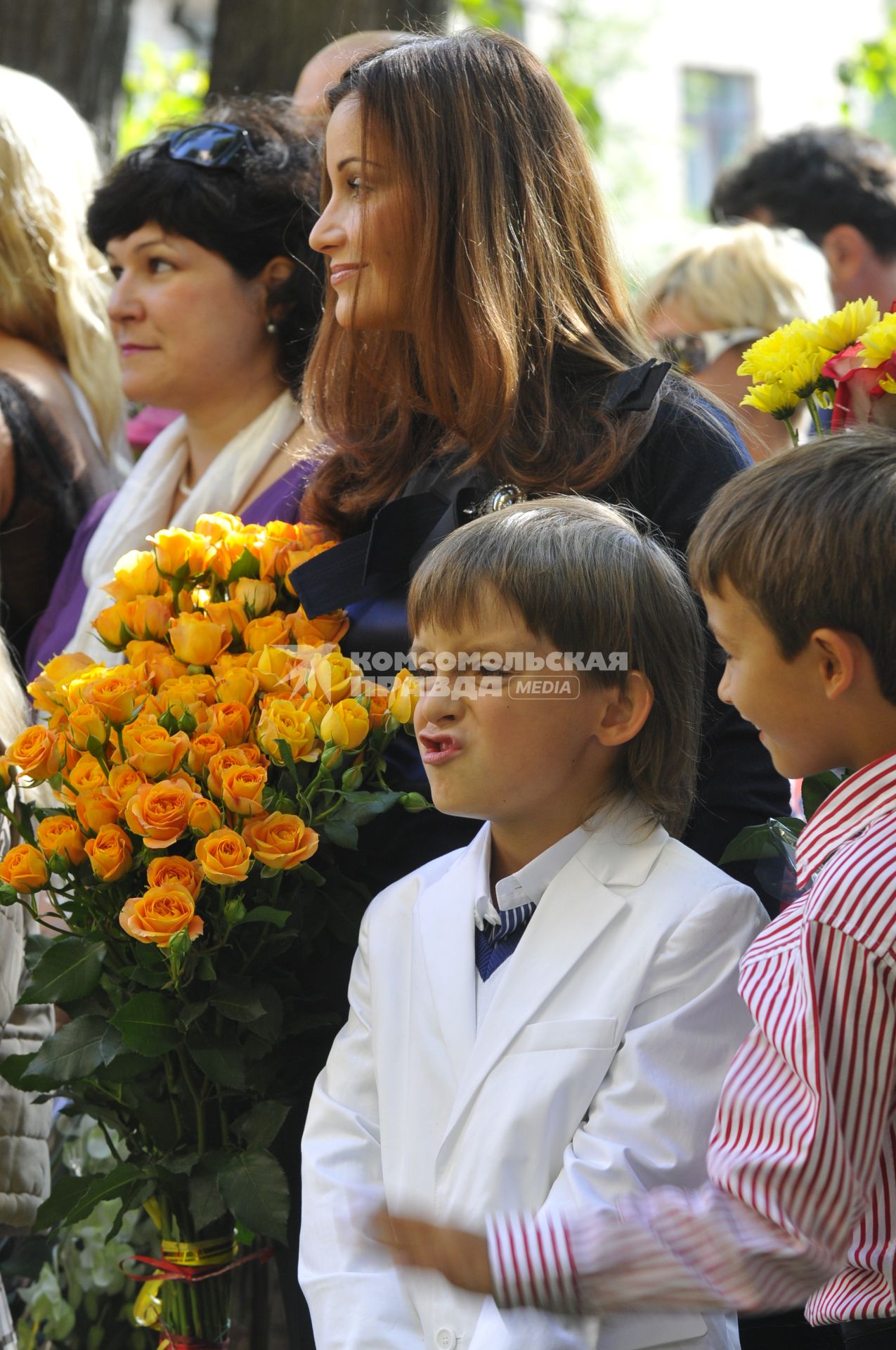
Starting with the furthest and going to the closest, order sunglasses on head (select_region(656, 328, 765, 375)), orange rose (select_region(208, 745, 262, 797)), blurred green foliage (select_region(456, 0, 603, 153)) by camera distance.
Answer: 1. blurred green foliage (select_region(456, 0, 603, 153))
2. sunglasses on head (select_region(656, 328, 765, 375))
3. orange rose (select_region(208, 745, 262, 797))

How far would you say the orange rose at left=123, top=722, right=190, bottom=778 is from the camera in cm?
186

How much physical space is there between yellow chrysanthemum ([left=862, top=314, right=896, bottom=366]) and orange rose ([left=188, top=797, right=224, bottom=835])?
92cm

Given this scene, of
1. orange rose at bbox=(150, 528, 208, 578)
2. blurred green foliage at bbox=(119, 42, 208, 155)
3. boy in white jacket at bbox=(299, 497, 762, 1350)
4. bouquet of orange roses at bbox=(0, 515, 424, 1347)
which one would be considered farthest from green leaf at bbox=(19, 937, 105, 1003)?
blurred green foliage at bbox=(119, 42, 208, 155)

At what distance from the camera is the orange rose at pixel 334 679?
1938 millimetres

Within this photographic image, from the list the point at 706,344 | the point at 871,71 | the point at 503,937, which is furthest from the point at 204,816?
the point at 871,71

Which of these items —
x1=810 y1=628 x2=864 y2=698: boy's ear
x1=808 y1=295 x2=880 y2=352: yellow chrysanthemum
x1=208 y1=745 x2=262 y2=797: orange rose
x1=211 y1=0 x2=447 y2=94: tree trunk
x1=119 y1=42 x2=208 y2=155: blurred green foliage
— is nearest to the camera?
x1=810 y1=628 x2=864 y2=698: boy's ear

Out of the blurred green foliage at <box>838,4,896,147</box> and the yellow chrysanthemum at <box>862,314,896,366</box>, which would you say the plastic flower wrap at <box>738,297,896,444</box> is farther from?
the blurred green foliage at <box>838,4,896,147</box>

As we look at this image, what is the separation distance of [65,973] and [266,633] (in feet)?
1.69

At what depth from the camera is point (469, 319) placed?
2.12 metres

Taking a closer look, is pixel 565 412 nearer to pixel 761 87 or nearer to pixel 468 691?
pixel 468 691

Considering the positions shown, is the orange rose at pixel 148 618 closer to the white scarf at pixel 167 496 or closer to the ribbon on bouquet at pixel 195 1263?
the white scarf at pixel 167 496

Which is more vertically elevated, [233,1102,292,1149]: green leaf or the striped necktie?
the striped necktie

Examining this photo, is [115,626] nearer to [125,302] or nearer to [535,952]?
[535,952]

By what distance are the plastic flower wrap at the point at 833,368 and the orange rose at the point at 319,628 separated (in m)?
0.66
